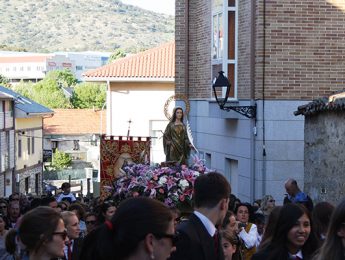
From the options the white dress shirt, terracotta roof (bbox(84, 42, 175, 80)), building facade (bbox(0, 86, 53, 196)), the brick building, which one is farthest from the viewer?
building facade (bbox(0, 86, 53, 196))

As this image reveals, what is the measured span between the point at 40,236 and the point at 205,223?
1196 mm

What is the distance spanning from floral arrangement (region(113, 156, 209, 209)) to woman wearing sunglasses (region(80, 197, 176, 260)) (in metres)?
7.74

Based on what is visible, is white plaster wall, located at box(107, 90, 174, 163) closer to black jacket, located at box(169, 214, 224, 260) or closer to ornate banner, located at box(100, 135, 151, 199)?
ornate banner, located at box(100, 135, 151, 199)

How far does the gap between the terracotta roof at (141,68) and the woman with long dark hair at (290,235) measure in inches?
1557

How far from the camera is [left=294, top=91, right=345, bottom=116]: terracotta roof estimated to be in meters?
16.0

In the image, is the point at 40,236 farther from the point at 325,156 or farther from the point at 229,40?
the point at 229,40

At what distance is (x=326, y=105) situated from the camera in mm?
16719

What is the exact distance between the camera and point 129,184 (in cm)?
1367

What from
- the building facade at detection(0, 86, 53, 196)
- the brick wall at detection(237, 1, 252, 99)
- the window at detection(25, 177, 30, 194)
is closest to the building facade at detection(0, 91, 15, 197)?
the building facade at detection(0, 86, 53, 196)

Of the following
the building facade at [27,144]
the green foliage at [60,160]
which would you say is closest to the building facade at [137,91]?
the building facade at [27,144]

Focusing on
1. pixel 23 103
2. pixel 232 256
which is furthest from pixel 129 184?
pixel 23 103

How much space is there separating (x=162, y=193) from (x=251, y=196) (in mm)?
8569

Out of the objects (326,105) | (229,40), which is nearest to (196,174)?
(326,105)

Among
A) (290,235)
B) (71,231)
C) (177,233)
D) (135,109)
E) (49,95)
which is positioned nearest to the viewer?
(177,233)
